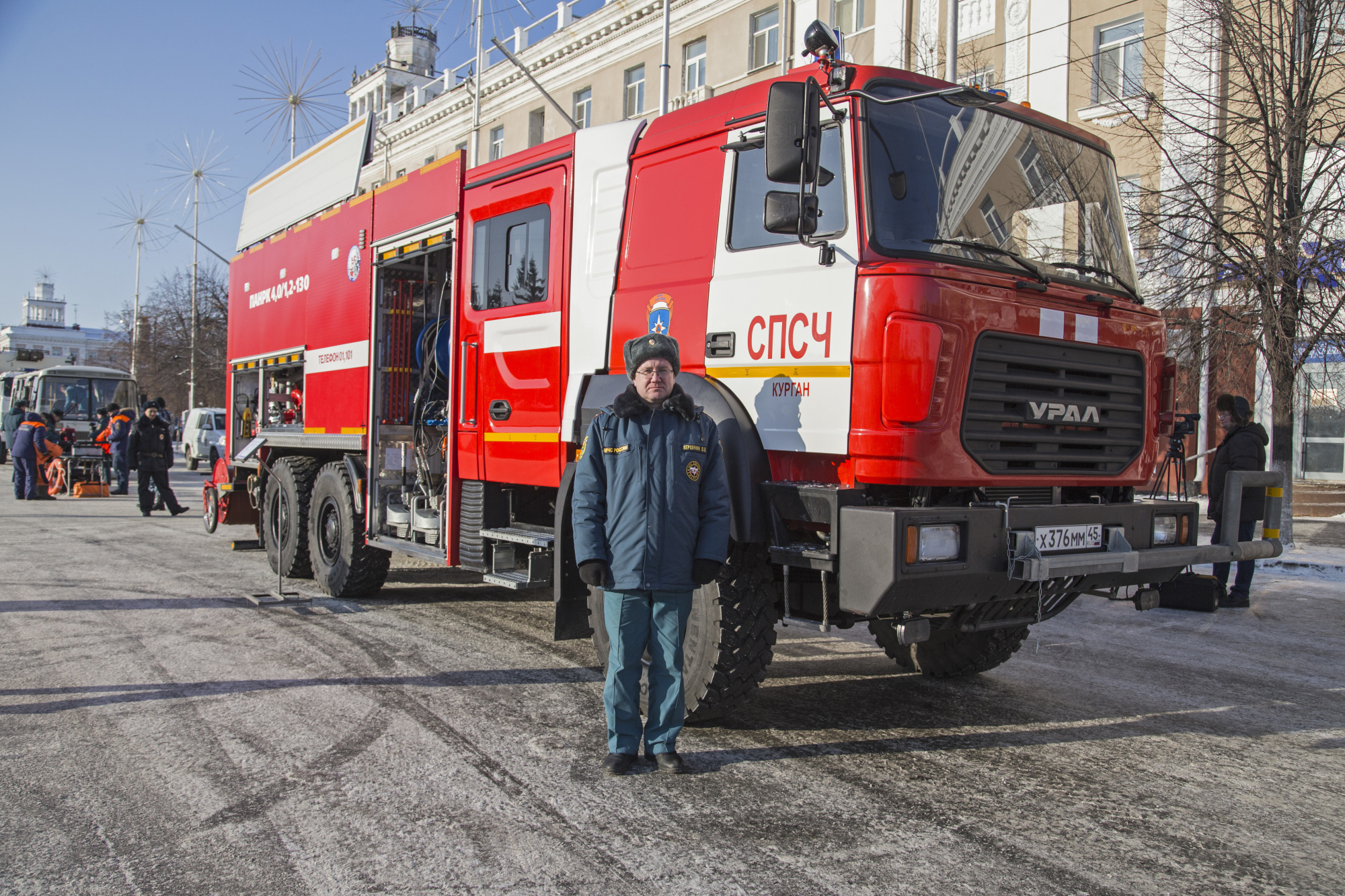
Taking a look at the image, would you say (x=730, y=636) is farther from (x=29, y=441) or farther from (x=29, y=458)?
(x=29, y=441)

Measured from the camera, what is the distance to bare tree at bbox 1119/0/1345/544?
429 inches

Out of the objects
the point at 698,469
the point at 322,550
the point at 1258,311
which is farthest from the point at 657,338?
the point at 1258,311

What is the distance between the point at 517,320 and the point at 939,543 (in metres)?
3.30

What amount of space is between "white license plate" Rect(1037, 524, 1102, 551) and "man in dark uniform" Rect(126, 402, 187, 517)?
14.4 metres

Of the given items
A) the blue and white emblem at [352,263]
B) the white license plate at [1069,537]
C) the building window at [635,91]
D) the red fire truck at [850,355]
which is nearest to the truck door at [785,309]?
the red fire truck at [850,355]

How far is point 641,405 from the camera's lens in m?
4.11

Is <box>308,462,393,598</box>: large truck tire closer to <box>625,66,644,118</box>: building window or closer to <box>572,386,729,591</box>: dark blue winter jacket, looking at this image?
<box>572,386,729,591</box>: dark blue winter jacket

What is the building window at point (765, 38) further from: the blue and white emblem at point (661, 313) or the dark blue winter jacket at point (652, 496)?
the dark blue winter jacket at point (652, 496)

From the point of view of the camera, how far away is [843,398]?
4.19 metres

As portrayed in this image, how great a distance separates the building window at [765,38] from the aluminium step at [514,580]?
2194 centimetres

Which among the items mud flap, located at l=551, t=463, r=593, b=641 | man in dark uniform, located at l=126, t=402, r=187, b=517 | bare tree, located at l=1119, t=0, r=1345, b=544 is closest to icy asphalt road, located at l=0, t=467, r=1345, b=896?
mud flap, located at l=551, t=463, r=593, b=641

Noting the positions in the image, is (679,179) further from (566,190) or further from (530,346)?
(530,346)

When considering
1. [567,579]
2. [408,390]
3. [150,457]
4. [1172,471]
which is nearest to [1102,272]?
[1172,471]

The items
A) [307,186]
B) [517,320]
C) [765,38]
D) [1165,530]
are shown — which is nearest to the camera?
[1165,530]
